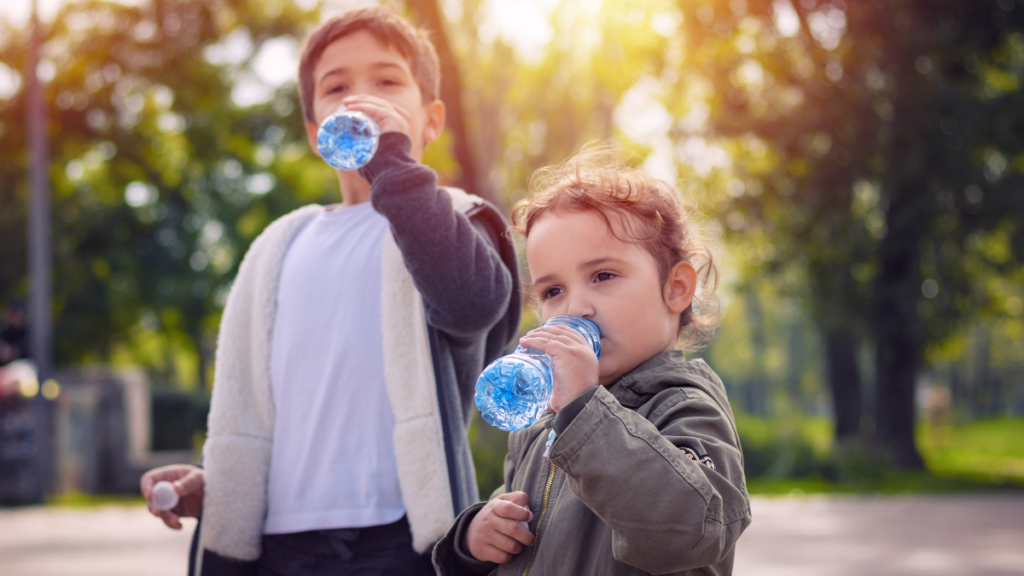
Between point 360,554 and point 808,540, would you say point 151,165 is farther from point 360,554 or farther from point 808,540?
point 360,554

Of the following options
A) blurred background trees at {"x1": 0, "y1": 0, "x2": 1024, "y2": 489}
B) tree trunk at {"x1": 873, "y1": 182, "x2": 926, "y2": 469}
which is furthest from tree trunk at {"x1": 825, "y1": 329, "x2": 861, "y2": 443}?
tree trunk at {"x1": 873, "y1": 182, "x2": 926, "y2": 469}

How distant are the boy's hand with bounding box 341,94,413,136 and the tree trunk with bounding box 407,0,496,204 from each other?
8.79 metres

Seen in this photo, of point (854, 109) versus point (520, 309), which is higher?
point (854, 109)

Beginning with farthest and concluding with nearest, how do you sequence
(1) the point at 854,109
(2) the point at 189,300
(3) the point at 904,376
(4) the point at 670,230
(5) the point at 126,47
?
(2) the point at 189,300, (5) the point at 126,47, (3) the point at 904,376, (1) the point at 854,109, (4) the point at 670,230

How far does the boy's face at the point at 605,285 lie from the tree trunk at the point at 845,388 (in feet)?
57.3

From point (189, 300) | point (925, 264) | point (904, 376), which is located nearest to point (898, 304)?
point (925, 264)

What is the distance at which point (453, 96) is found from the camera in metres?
11.1

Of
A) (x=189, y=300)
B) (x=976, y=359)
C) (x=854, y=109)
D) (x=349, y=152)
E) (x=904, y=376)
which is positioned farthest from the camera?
(x=976, y=359)

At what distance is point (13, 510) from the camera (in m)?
11.6

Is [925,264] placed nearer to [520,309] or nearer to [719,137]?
[719,137]

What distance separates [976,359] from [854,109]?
31360mm

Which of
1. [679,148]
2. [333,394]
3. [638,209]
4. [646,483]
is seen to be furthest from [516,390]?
[679,148]

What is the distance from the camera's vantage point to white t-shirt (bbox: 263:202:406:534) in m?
1.93

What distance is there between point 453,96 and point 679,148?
25.4 ft
